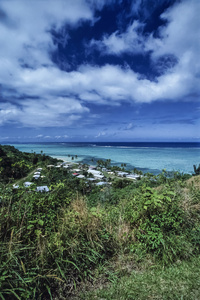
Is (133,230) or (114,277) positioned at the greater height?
(133,230)

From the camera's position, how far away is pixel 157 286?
2258 mm

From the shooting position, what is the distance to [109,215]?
3492mm

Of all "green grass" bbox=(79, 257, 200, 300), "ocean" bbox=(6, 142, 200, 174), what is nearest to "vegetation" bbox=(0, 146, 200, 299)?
"green grass" bbox=(79, 257, 200, 300)

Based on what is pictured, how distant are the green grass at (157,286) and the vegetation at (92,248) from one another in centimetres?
1

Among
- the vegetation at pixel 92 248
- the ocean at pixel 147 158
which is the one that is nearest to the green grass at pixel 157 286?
the vegetation at pixel 92 248

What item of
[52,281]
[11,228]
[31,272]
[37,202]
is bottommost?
→ [52,281]

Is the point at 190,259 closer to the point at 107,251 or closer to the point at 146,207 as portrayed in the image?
the point at 146,207

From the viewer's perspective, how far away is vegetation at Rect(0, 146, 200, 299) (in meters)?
2.12

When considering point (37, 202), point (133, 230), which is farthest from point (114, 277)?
point (37, 202)

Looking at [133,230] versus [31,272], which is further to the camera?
[133,230]

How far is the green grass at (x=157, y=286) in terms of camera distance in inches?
82.8

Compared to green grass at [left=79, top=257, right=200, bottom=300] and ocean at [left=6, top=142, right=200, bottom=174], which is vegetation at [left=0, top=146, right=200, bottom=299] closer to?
green grass at [left=79, top=257, right=200, bottom=300]

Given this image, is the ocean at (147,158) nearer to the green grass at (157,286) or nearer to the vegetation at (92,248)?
the vegetation at (92,248)

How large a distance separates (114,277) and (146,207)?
4.03 ft
